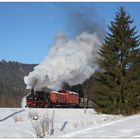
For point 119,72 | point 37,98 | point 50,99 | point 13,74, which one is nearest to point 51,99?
point 50,99

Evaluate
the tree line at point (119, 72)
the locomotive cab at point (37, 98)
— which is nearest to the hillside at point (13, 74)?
the locomotive cab at point (37, 98)

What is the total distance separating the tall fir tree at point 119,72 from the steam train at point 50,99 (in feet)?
29.0

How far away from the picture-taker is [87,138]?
41.8 ft

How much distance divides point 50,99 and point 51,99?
0.71 ft

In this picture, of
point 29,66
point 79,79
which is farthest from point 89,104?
point 29,66

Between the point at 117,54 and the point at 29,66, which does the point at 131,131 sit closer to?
the point at 117,54

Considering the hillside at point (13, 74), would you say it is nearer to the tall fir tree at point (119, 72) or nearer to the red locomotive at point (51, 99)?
the red locomotive at point (51, 99)

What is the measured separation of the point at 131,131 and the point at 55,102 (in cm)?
3033

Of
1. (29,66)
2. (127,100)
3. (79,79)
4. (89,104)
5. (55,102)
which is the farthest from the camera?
(29,66)

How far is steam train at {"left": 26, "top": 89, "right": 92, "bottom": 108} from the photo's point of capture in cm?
4250

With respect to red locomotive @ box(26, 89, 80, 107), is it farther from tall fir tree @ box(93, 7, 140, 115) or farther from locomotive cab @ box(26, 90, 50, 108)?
tall fir tree @ box(93, 7, 140, 115)

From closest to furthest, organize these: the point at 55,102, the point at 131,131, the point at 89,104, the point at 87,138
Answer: the point at 87,138 → the point at 131,131 → the point at 55,102 → the point at 89,104

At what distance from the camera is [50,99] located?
44125mm

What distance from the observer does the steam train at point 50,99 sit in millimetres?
42500
